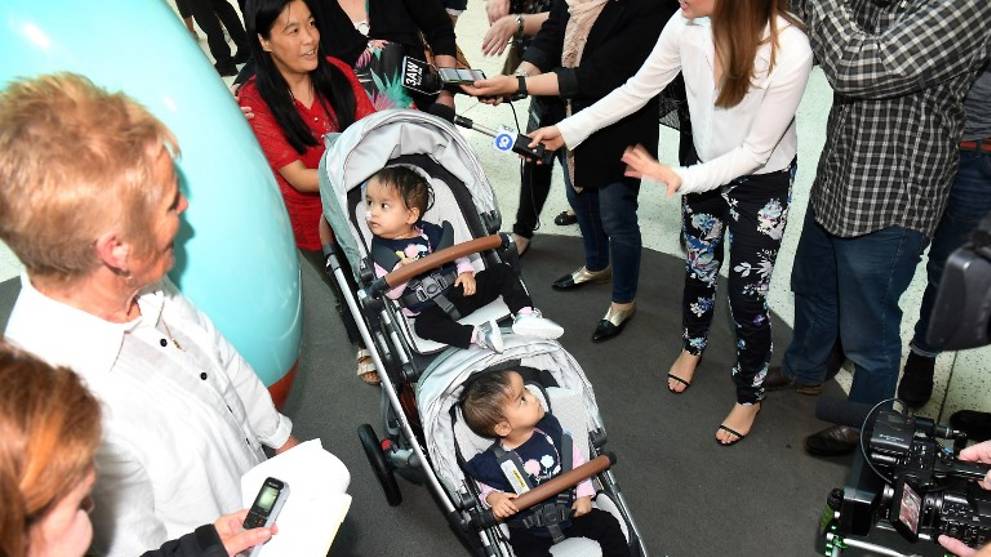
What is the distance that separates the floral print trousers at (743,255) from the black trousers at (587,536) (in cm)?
82

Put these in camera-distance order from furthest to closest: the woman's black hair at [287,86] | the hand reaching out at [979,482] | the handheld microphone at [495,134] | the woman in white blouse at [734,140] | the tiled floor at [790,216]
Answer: the tiled floor at [790,216] < the handheld microphone at [495,134] < the woman's black hair at [287,86] < the woman in white blouse at [734,140] < the hand reaching out at [979,482]

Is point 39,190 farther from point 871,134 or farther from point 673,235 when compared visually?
point 673,235

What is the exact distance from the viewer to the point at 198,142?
1916 millimetres

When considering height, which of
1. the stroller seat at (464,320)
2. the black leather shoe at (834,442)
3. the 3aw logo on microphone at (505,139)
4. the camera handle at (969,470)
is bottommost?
the black leather shoe at (834,442)

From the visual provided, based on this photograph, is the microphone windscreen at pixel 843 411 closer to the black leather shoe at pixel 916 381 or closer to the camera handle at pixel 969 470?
the camera handle at pixel 969 470

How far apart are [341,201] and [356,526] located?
3.45 ft

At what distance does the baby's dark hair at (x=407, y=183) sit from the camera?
239 centimetres

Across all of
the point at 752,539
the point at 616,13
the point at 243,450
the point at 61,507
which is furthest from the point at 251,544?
the point at 616,13

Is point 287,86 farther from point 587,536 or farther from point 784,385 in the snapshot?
point 784,385

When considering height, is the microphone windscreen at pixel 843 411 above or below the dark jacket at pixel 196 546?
below

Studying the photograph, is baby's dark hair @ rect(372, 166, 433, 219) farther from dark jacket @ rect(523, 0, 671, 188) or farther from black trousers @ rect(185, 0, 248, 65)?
black trousers @ rect(185, 0, 248, 65)

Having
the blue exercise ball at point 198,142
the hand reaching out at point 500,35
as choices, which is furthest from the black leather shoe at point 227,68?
the blue exercise ball at point 198,142

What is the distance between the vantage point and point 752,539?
8.08ft

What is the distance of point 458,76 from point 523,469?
1361mm
